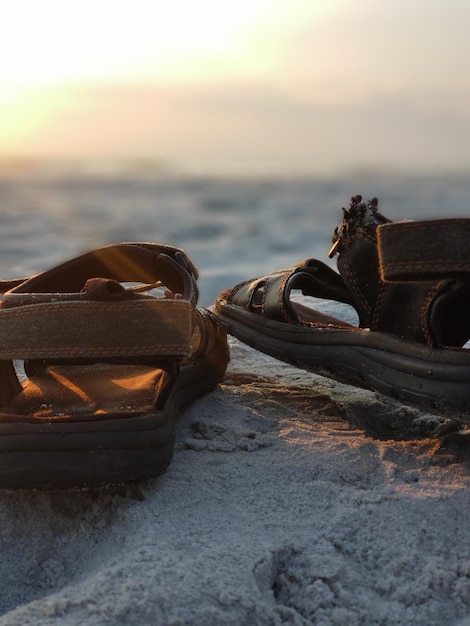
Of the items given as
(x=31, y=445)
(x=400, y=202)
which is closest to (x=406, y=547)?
(x=31, y=445)

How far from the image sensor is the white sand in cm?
109

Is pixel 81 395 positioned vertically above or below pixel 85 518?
above

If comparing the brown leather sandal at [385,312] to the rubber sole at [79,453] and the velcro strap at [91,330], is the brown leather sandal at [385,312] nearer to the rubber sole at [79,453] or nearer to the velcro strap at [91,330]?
the velcro strap at [91,330]

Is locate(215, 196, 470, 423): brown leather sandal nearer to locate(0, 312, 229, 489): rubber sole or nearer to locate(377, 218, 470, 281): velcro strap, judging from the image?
locate(377, 218, 470, 281): velcro strap

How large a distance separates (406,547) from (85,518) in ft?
2.16

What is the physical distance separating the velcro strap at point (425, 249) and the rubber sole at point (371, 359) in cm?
20

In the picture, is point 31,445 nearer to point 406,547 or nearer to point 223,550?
point 223,550

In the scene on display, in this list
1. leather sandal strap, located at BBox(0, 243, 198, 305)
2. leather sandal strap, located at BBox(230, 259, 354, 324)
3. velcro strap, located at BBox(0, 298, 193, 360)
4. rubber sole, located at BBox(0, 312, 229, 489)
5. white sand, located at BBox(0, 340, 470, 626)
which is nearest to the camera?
white sand, located at BBox(0, 340, 470, 626)

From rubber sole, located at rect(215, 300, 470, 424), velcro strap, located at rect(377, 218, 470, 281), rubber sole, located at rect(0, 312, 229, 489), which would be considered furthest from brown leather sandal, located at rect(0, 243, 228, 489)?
velcro strap, located at rect(377, 218, 470, 281)

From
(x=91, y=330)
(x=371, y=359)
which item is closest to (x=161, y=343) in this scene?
(x=91, y=330)

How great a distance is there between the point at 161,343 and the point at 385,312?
662mm

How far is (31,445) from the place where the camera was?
1400 millimetres

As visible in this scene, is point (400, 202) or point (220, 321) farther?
point (400, 202)

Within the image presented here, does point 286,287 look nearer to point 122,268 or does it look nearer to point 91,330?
point 122,268
